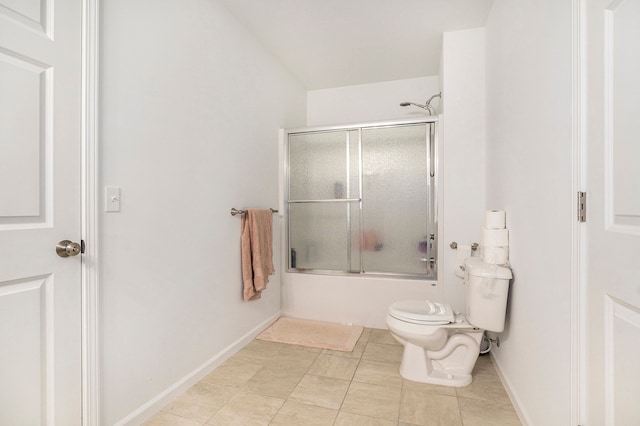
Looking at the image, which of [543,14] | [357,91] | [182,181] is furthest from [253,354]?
[357,91]

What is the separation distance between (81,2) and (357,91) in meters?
2.65

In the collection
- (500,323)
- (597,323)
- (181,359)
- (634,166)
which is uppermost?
(634,166)

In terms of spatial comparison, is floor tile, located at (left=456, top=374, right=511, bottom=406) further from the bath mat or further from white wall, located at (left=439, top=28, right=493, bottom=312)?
the bath mat

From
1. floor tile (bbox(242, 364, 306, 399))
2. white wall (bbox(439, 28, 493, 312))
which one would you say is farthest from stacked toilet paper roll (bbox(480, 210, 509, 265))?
floor tile (bbox(242, 364, 306, 399))

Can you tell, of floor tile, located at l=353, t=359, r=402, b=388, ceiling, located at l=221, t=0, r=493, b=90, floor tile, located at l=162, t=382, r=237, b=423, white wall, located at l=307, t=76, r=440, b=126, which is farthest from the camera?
white wall, located at l=307, t=76, r=440, b=126

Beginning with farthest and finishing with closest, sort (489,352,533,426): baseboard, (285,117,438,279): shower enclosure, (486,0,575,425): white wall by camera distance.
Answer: (285,117,438,279): shower enclosure < (489,352,533,426): baseboard < (486,0,575,425): white wall

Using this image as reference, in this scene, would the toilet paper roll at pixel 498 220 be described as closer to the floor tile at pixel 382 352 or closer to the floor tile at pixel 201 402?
the floor tile at pixel 382 352

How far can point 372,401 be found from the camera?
1.72 metres

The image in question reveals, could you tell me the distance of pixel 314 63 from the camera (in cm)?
298

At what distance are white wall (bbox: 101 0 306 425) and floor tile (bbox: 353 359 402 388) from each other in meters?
0.91

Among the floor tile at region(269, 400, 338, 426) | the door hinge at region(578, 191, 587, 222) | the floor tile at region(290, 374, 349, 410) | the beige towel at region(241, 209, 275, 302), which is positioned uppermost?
the door hinge at region(578, 191, 587, 222)

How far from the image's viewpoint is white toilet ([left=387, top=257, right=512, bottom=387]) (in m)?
1.78

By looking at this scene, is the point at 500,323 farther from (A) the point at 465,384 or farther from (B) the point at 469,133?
(B) the point at 469,133

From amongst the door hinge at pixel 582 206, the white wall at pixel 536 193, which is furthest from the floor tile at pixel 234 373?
the door hinge at pixel 582 206
